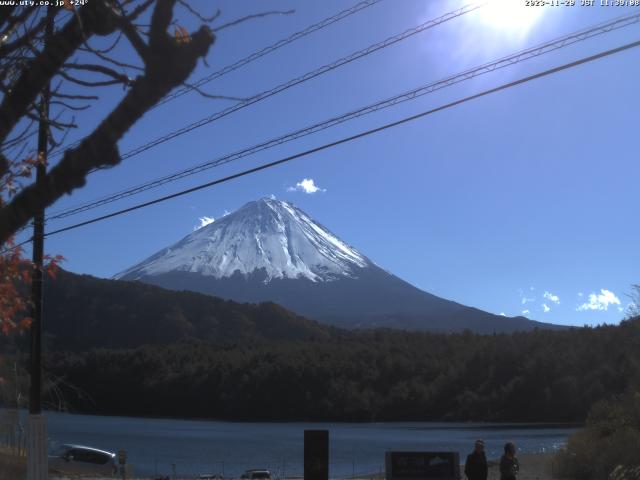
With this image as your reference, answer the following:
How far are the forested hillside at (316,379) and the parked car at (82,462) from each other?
53818 mm

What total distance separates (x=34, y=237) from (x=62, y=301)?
107m

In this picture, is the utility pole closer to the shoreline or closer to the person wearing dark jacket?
the person wearing dark jacket

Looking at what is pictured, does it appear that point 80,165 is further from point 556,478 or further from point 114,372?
point 114,372

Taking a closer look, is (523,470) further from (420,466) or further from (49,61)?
(49,61)

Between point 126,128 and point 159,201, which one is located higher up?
point 159,201

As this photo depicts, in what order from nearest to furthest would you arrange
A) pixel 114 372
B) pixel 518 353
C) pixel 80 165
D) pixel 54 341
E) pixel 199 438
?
pixel 80 165, pixel 199 438, pixel 518 353, pixel 114 372, pixel 54 341

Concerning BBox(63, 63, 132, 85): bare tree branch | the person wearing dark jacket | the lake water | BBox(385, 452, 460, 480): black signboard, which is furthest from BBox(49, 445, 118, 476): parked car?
BBox(63, 63, 132, 85): bare tree branch

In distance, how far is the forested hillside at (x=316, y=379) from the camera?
86.3 meters

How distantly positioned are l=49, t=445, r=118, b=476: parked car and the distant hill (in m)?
74.4

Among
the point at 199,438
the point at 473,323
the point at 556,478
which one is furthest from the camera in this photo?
the point at 473,323

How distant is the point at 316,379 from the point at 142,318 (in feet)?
109

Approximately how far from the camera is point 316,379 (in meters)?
95.9

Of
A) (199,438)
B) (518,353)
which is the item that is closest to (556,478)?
(199,438)

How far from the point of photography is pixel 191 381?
97.0 m
